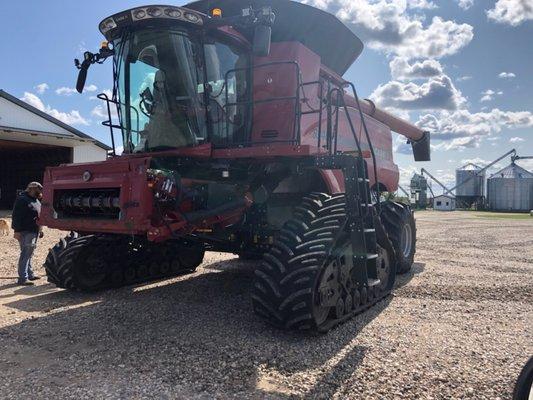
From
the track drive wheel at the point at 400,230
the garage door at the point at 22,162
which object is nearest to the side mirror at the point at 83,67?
the track drive wheel at the point at 400,230

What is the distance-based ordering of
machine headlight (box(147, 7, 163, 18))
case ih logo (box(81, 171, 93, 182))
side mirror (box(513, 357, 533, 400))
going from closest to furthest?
side mirror (box(513, 357, 533, 400)) → machine headlight (box(147, 7, 163, 18)) → case ih logo (box(81, 171, 93, 182))

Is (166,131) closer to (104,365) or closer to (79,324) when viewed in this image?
(79,324)

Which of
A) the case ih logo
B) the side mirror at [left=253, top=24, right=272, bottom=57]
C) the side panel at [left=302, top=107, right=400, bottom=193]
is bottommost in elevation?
the case ih logo

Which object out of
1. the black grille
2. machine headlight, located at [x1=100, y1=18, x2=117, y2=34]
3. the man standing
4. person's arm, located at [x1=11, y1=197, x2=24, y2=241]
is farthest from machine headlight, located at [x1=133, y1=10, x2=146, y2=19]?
person's arm, located at [x1=11, y1=197, x2=24, y2=241]

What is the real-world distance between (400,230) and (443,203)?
57498 mm

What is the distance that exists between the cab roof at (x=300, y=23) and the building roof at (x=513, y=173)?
200 ft

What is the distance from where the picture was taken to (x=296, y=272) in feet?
16.3

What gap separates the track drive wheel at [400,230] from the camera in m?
8.62

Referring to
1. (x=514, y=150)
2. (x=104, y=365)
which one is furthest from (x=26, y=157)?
(x=514, y=150)

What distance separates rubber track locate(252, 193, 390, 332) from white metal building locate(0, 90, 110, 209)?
60.9 ft

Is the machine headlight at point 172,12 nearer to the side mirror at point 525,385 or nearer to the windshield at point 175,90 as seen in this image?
the windshield at point 175,90

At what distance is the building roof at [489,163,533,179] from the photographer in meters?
62.3

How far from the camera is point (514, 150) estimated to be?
220 feet

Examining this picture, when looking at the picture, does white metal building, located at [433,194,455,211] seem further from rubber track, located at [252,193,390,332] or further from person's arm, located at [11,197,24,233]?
rubber track, located at [252,193,390,332]
